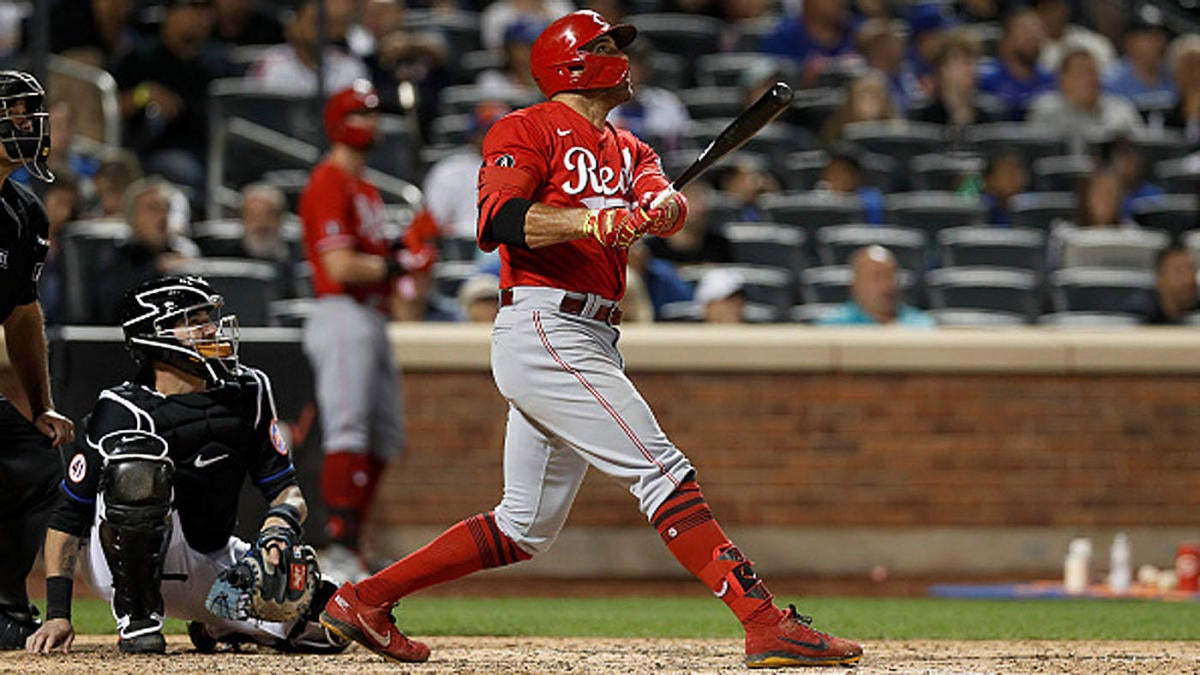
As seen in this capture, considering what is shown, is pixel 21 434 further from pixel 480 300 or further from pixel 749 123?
pixel 480 300

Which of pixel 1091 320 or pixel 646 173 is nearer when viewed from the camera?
pixel 646 173

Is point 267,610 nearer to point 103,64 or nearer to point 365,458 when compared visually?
point 365,458

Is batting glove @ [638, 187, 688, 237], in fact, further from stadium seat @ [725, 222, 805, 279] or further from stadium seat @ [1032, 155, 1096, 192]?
stadium seat @ [1032, 155, 1096, 192]

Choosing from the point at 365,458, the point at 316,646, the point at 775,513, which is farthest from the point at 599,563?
the point at 316,646

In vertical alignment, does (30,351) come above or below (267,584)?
above

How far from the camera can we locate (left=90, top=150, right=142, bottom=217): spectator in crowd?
1040 cm

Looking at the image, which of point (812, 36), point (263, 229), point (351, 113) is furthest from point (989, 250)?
point (351, 113)

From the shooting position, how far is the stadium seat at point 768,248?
10797 millimetres

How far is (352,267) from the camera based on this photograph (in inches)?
321

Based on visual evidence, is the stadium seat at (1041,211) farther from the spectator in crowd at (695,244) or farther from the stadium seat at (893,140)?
the spectator in crowd at (695,244)

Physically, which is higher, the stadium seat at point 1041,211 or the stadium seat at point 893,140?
the stadium seat at point 893,140

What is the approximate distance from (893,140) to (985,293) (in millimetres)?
1951

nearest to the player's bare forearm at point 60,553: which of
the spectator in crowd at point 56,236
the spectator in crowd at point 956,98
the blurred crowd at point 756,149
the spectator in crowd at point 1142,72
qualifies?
the blurred crowd at point 756,149

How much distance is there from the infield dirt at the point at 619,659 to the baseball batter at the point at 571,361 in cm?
19
